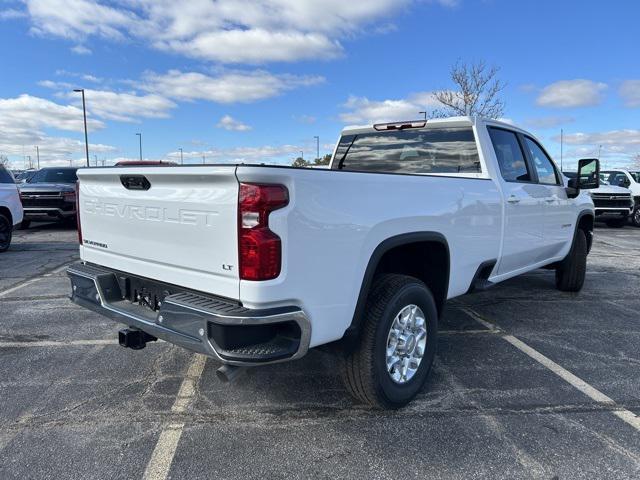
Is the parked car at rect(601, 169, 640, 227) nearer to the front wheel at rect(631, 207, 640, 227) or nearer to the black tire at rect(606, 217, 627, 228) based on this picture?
the front wheel at rect(631, 207, 640, 227)

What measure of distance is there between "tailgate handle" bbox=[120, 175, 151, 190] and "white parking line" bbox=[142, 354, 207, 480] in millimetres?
1460

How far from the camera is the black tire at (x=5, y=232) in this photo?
10.2 m

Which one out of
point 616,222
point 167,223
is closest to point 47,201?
point 167,223

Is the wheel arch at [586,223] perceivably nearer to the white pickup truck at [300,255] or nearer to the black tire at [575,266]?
the black tire at [575,266]

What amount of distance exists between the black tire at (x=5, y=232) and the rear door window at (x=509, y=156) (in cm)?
993

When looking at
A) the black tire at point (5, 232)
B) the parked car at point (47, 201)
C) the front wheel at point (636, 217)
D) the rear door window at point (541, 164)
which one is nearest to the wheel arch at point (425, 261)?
the rear door window at point (541, 164)

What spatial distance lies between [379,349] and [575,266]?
455 centimetres

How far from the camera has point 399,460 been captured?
2.70 meters

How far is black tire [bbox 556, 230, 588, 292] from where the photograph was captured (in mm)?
6371

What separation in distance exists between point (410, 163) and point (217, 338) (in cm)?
300

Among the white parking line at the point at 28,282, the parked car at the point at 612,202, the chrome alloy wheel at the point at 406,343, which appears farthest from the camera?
the parked car at the point at 612,202

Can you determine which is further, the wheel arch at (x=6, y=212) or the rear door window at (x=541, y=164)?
the wheel arch at (x=6, y=212)

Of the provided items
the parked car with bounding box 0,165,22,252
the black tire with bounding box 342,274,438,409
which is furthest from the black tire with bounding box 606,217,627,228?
the parked car with bounding box 0,165,22,252

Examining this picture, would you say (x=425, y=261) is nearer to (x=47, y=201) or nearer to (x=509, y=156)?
(x=509, y=156)
